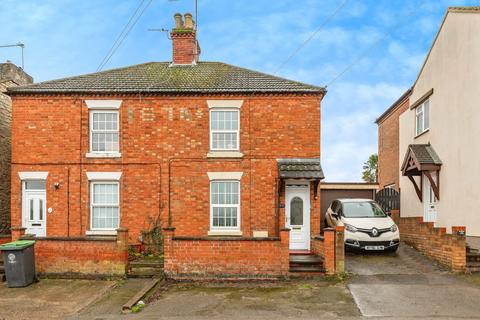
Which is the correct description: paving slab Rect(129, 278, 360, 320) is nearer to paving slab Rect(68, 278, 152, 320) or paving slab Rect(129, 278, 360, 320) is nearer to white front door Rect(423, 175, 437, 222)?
paving slab Rect(68, 278, 152, 320)

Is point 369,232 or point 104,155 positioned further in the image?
point 104,155

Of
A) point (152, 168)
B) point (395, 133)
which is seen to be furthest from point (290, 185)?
point (395, 133)

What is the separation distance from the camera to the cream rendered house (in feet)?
46.1

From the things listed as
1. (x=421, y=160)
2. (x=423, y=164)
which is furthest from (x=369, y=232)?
(x=421, y=160)

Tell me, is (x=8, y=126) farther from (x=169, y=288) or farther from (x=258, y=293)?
(x=258, y=293)

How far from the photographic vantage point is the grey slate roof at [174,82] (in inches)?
618

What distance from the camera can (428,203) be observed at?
17.6 meters

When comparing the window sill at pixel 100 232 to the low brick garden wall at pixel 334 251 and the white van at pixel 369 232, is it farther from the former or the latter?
the white van at pixel 369 232

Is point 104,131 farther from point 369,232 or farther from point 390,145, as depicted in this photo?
point 390,145

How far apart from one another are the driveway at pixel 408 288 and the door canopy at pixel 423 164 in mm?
3153

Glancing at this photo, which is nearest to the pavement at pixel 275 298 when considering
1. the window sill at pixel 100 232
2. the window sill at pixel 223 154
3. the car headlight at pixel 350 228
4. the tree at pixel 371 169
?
the car headlight at pixel 350 228

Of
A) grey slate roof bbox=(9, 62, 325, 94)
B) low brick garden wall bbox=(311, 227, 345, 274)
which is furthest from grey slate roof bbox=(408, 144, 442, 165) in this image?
low brick garden wall bbox=(311, 227, 345, 274)

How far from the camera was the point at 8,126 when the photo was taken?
59.8ft

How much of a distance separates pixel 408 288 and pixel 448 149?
21.9ft
